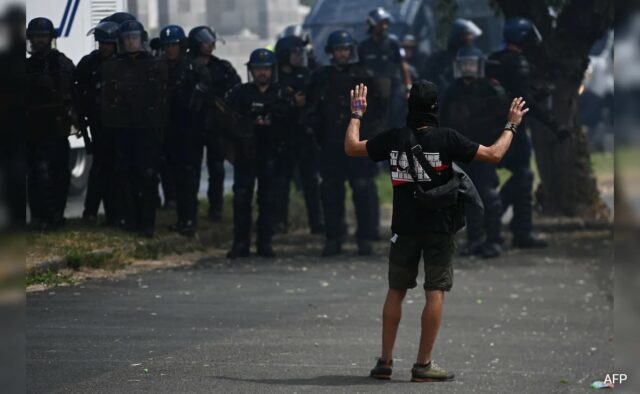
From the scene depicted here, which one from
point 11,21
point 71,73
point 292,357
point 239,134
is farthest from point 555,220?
point 11,21

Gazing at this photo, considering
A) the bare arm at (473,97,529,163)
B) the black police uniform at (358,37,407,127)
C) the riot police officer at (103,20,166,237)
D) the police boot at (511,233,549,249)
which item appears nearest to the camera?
the bare arm at (473,97,529,163)

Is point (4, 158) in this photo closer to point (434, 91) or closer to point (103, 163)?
point (434, 91)

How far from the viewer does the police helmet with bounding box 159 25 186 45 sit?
49.3 feet

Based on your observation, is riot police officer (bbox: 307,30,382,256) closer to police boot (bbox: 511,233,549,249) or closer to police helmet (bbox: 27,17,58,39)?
police boot (bbox: 511,233,549,249)

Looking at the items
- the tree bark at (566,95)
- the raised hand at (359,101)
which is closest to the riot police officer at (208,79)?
the tree bark at (566,95)

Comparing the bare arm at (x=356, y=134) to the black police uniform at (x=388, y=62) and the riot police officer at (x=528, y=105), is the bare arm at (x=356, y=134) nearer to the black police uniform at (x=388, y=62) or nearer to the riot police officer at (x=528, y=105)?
the riot police officer at (x=528, y=105)

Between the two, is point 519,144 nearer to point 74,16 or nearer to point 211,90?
point 211,90

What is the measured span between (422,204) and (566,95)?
10503 mm

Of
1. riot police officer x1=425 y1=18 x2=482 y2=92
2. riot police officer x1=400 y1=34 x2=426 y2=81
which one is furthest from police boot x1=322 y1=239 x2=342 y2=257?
riot police officer x1=400 y1=34 x2=426 y2=81

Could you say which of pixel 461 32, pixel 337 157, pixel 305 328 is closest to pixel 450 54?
pixel 461 32

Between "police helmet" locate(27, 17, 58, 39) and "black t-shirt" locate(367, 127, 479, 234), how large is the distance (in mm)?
6196

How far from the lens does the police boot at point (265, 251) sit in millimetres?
14719

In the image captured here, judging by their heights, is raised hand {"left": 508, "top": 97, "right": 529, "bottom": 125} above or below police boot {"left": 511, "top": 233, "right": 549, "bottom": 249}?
above

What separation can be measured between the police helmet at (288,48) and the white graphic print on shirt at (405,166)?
28.1ft
